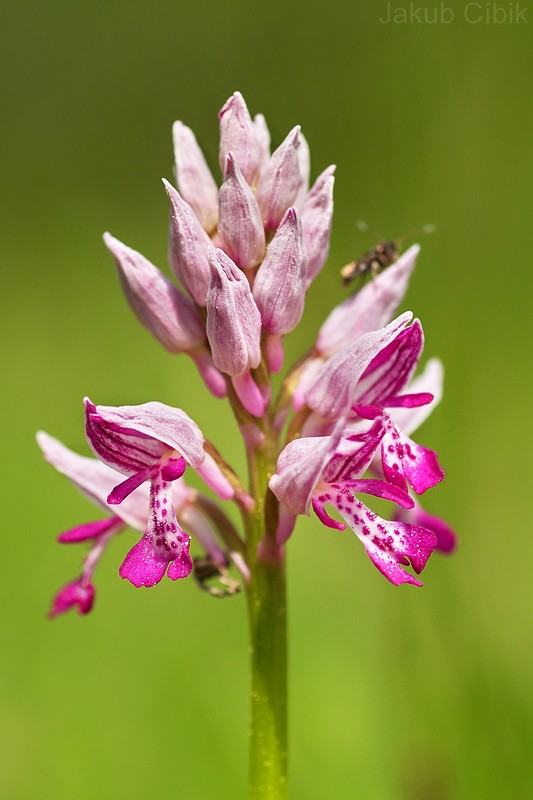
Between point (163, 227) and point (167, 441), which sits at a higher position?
point (163, 227)

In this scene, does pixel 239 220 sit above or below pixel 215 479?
above

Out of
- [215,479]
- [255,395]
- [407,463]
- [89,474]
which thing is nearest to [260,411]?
[255,395]

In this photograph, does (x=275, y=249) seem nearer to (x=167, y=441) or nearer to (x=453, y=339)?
(x=167, y=441)

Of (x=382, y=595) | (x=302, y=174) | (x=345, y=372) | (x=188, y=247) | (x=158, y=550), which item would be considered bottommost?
(x=382, y=595)

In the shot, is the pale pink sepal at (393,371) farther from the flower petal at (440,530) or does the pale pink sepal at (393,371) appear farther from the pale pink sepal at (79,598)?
the pale pink sepal at (79,598)

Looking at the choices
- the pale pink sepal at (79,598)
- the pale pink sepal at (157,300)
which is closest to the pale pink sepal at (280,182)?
the pale pink sepal at (157,300)

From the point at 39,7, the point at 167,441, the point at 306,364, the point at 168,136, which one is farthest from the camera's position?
the point at 39,7

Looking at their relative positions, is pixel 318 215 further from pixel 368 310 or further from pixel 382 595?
pixel 382 595

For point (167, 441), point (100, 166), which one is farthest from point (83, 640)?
point (100, 166)
